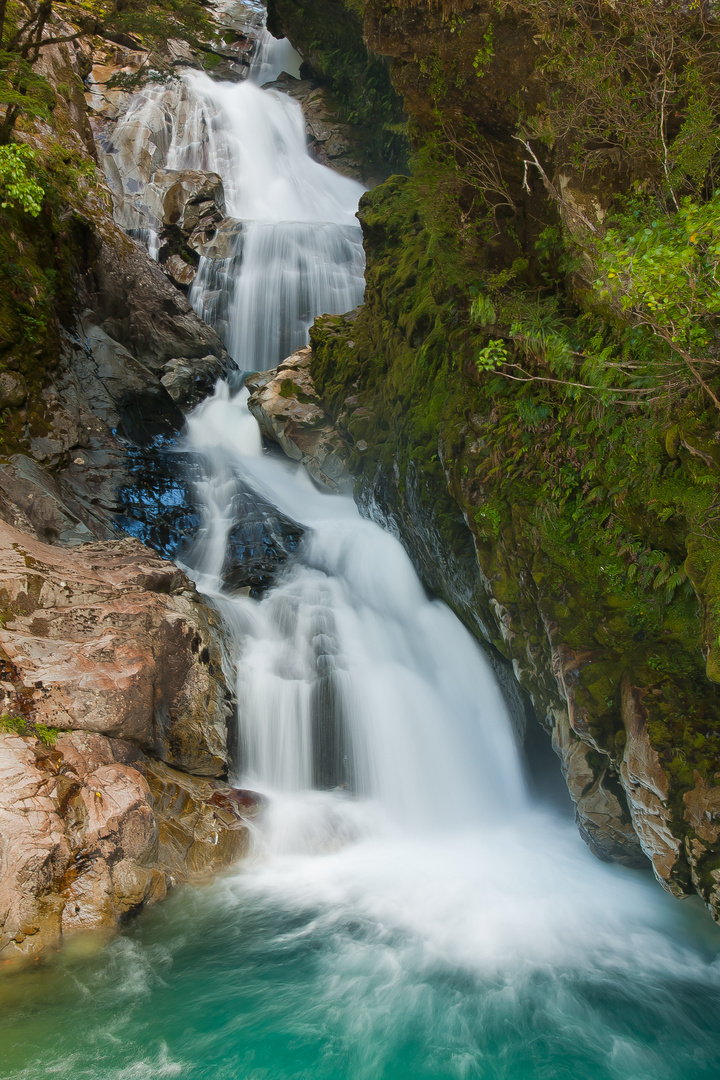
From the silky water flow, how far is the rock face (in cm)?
129

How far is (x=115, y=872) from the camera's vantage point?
16.1ft

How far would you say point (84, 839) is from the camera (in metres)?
4.84

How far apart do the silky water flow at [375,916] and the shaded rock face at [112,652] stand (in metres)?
0.90

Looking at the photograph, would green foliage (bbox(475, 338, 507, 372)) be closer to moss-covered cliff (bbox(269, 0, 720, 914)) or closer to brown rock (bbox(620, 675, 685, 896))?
moss-covered cliff (bbox(269, 0, 720, 914))

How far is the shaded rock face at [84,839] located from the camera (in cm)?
450

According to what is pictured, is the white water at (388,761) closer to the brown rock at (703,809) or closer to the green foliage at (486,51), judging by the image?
the brown rock at (703,809)

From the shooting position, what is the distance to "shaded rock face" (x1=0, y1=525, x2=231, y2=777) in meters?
5.52

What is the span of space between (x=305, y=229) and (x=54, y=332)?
10080mm

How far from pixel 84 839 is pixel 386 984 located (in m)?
2.58

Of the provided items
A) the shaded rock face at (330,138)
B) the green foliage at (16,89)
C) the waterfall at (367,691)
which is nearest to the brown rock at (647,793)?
the waterfall at (367,691)

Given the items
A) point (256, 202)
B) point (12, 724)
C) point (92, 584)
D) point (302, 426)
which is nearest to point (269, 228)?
point (256, 202)

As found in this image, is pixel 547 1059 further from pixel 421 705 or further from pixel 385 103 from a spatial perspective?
pixel 385 103

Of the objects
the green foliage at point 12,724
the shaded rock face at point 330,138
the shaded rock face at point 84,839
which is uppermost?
the shaded rock face at point 330,138

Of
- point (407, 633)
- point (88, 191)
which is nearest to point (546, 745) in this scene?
point (407, 633)
